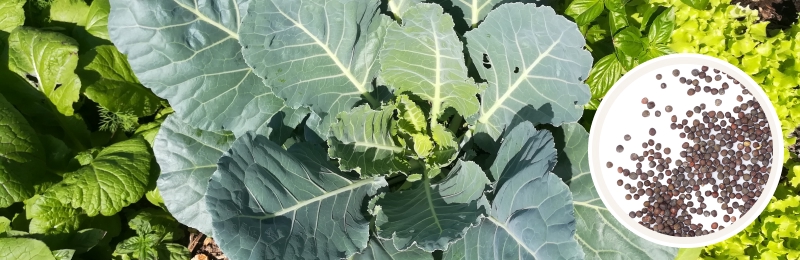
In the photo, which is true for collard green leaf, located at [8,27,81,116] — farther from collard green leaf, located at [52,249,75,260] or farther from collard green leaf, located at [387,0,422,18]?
collard green leaf, located at [387,0,422,18]

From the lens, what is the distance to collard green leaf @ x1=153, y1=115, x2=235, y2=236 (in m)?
2.31

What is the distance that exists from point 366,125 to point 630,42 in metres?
1.00

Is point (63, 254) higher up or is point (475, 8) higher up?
point (475, 8)

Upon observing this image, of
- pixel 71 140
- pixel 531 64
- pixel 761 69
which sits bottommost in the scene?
pixel 71 140

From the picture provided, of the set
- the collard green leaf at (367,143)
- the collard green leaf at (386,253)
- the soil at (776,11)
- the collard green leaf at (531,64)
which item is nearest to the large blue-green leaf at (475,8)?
the collard green leaf at (531,64)

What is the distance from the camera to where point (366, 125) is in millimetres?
2131

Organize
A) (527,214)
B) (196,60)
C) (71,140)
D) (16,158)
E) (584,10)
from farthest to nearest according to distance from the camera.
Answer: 1. (71,140)
2. (16,158)
3. (584,10)
4. (196,60)
5. (527,214)

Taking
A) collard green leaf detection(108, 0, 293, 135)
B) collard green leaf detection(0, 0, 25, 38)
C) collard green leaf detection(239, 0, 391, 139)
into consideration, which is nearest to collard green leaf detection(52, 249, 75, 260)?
collard green leaf detection(108, 0, 293, 135)

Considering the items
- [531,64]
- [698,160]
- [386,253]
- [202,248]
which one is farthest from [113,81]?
[698,160]

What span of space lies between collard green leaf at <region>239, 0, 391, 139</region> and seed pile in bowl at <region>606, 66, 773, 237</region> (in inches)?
38.1

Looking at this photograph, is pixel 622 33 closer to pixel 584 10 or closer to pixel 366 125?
pixel 584 10

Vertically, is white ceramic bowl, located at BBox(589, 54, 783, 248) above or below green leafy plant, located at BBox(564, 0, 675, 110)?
below

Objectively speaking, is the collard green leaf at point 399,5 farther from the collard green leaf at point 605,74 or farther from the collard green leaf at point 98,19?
the collard green leaf at point 98,19

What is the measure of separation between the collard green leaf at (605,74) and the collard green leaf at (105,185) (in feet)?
6.28
